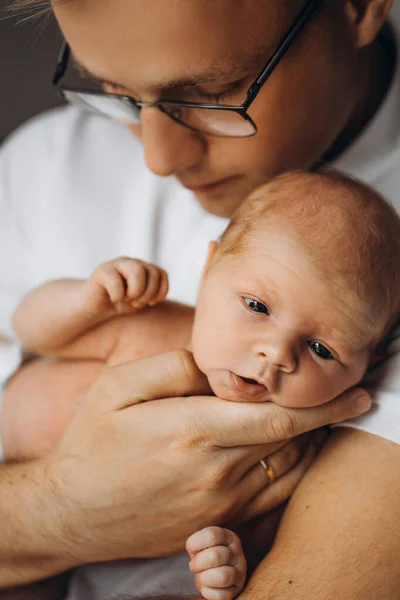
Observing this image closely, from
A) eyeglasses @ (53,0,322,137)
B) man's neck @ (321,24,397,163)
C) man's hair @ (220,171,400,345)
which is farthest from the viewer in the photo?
man's neck @ (321,24,397,163)

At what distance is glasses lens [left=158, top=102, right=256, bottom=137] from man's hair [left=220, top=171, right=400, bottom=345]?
143mm

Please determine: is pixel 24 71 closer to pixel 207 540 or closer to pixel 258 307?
pixel 258 307

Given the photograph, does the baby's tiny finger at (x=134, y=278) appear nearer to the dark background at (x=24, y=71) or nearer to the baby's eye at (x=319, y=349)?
the baby's eye at (x=319, y=349)

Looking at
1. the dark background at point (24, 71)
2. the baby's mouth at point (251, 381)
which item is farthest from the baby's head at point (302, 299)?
the dark background at point (24, 71)

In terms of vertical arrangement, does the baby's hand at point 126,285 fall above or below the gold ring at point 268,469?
above

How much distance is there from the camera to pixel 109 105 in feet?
4.65

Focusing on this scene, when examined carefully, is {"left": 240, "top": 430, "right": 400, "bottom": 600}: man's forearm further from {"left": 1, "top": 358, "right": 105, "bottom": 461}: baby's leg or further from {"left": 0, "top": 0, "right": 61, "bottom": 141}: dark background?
{"left": 0, "top": 0, "right": 61, "bottom": 141}: dark background

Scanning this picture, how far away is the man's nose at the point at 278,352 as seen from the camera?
1069 mm

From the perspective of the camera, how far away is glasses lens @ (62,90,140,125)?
4.39 feet

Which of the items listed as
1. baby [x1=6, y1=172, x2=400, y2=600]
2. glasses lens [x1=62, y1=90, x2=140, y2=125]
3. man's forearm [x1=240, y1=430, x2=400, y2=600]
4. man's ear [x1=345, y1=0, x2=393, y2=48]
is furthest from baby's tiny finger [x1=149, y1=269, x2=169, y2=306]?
man's ear [x1=345, y1=0, x2=393, y2=48]

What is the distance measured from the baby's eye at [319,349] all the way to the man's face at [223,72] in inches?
16.5

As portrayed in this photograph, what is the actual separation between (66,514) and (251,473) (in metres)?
0.36

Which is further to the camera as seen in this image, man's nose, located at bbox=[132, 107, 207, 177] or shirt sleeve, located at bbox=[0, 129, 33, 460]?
shirt sleeve, located at bbox=[0, 129, 33, 460]

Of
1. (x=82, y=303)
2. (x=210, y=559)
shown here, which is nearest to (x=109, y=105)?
(x=82, y=303)
